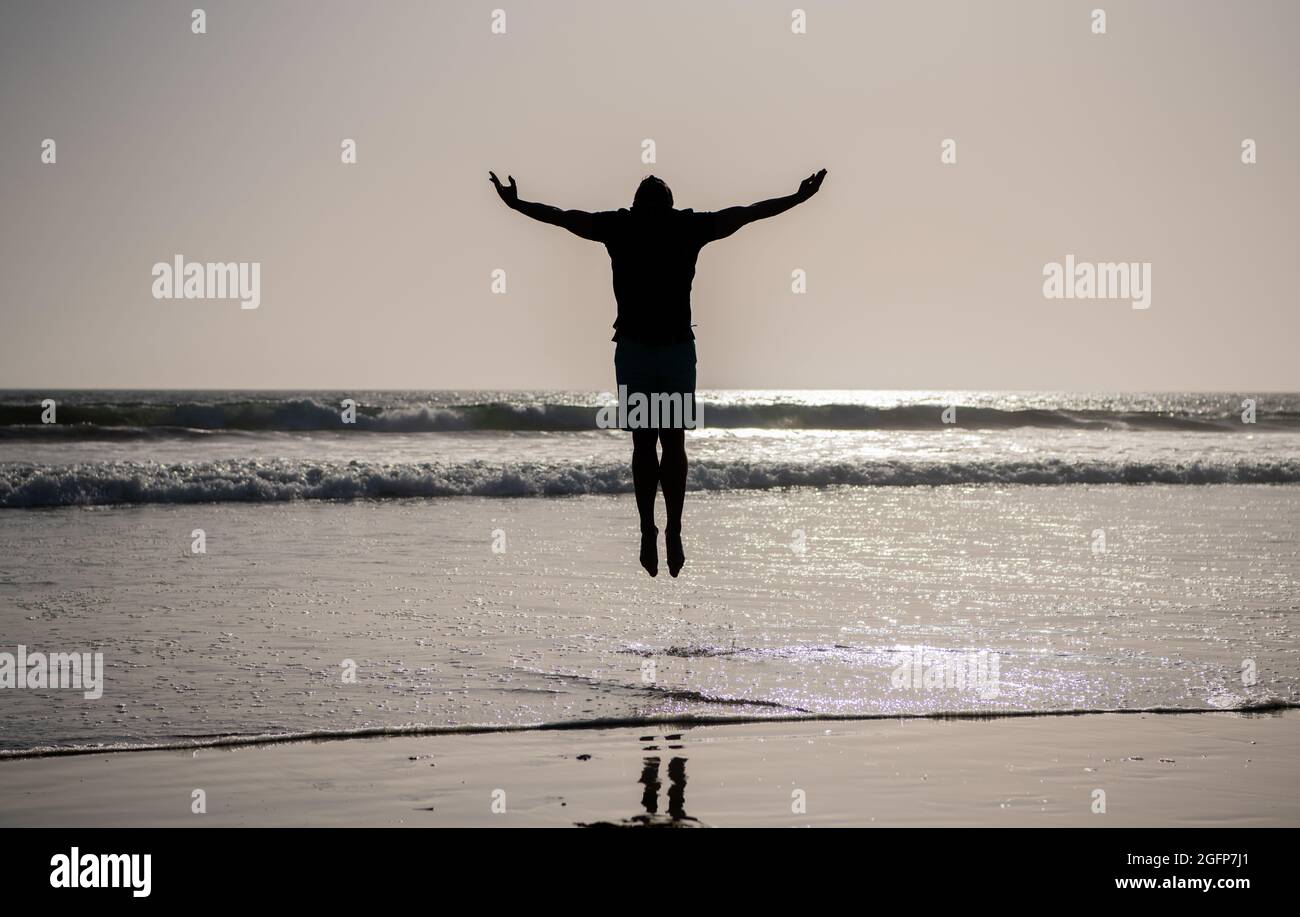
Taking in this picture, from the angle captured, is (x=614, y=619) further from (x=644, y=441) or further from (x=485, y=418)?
(x=485, y=418)

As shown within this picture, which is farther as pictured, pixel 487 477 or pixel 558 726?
pixel 487 477

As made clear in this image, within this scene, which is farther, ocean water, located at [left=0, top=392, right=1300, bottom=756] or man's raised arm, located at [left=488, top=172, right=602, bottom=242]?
ocean water, located at [left=0, top=392, right=1300, bottom=756]

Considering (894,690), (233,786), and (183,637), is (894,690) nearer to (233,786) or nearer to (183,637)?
(233,786)

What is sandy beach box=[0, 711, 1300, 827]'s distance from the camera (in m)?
5.68

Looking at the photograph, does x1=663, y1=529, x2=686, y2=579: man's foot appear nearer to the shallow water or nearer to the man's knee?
the man's knee

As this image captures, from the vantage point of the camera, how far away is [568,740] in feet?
22.8

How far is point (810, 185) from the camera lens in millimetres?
7047

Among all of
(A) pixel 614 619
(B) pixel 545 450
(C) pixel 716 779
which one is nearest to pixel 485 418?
(B) pixel 545 450

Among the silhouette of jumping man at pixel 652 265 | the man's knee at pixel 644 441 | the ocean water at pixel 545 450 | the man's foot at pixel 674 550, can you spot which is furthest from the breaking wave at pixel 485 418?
the silhouette of jumping man at pixel 652 265

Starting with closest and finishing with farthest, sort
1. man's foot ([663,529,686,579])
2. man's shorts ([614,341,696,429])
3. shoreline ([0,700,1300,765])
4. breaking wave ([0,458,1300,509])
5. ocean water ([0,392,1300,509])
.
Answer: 1. shoreline ([0,700,1300,765])
2. man's shorts ([614,341,696,429])
3. man's foot ([663,529,686,579])
4. breaking wave ([0,458,1300,509])
5. ocean water ([0,392,1300,509])

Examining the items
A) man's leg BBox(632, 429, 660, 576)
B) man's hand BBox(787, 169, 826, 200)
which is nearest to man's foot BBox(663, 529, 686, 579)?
man's leg BBox(632, 429, 660, 576)

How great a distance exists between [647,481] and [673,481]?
148 mm
